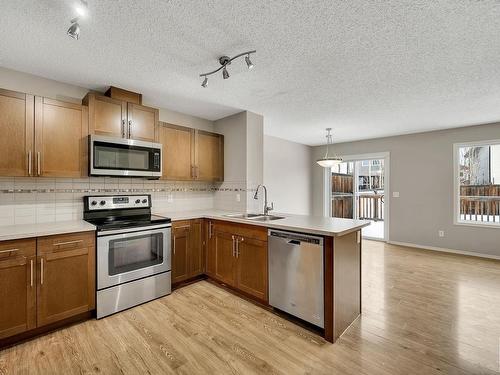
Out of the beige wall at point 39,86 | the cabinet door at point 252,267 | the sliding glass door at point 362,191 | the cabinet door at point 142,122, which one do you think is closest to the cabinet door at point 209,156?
the cabinet door at point 142,122

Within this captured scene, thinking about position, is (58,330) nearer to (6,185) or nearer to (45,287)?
(45,287)

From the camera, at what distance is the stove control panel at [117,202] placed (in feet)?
9.17

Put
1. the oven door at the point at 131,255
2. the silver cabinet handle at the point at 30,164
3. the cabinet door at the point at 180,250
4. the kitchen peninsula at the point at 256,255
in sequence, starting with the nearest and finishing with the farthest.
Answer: the kitchen peninsula at the point at 256,255, the silver cabinet handle at the point at 30,164, the oven door at the point at 131,255, the cabinet door at the point at 180,250

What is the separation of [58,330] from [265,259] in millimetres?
1968

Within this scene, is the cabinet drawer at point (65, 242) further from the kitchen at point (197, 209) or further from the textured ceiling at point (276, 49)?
the textured ceiling at point (276, 49)

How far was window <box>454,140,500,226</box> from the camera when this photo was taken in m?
4.34

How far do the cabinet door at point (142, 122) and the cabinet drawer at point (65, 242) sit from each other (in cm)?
121

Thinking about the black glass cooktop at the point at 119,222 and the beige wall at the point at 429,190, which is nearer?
the black glass cooktop at the point at 119,222

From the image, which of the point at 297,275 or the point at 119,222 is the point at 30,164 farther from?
the point at 297,275

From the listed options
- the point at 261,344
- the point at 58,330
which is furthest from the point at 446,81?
the point at 58,330

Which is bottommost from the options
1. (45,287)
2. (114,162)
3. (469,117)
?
(45,287)

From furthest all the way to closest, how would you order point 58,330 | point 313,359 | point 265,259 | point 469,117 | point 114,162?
point 469,117
point 114,162
point 265,259
point 58,330
point 313,359

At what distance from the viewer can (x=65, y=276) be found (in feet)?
7.06

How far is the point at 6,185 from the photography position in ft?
7.70
